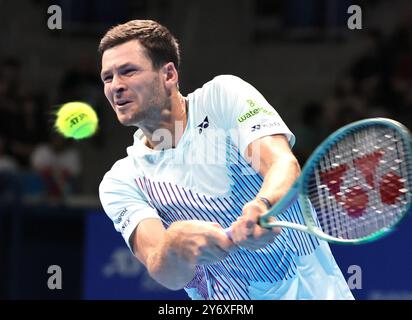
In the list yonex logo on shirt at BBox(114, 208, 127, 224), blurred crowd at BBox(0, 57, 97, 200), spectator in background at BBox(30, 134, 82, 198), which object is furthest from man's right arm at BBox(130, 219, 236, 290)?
spectator in background at BBox(30, 134, 82, 198)

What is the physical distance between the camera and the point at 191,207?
440cm

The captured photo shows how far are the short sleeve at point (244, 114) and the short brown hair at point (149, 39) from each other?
281 millimetres

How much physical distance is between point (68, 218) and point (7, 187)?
54 cm

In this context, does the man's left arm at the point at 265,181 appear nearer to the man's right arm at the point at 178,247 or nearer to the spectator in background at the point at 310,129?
the man's right arm at the point at 178,247

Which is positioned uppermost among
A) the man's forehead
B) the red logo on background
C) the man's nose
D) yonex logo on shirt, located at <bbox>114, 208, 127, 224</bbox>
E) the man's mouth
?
the man's forehead

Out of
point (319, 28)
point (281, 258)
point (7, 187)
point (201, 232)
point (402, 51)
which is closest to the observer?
point (201, 232)

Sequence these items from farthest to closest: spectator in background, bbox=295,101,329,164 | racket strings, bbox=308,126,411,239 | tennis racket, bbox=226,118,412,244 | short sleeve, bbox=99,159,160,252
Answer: spectator in background, bbox=295,101,329,164 → short sleeve, bbox=99,159,160,252 → racket strings, bbox=308,126,411,239 → tennis racket, bbox=226,118,412,244

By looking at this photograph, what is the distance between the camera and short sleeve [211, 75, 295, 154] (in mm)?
4203

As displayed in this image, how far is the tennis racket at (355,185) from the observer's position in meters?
3.82

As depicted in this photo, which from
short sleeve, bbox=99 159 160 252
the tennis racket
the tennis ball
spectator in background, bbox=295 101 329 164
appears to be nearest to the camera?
the tennis racket

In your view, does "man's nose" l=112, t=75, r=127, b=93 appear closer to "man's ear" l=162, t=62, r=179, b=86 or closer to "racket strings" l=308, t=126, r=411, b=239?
"man's ear" l=162, t=62, r=179, b=86
